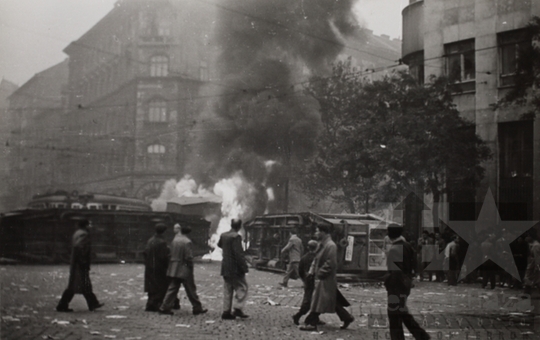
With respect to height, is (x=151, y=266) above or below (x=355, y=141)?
below

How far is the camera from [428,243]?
2072 cm

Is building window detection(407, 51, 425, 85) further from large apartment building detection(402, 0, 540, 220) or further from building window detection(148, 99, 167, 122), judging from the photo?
building window detection(148, 99, 167, 122)

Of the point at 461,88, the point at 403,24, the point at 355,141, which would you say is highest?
the point at 403,24

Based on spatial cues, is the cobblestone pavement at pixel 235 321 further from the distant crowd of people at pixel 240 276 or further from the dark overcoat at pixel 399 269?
the dark overcoat at pixel 399 269

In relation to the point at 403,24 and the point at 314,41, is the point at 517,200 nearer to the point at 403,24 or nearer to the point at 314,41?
the point at 403,24

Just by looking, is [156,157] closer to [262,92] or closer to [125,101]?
[125,101]

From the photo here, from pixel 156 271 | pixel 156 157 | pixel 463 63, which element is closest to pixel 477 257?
pixel 463 63

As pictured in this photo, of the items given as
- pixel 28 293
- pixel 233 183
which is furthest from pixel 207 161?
pixel 28 293

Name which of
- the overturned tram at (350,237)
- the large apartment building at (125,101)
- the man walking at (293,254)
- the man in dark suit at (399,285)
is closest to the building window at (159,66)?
the large apartment building at (125,101)

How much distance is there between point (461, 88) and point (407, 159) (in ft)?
16.2

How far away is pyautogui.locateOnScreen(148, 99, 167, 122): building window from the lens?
113ft

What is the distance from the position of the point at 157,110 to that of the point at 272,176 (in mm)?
7905

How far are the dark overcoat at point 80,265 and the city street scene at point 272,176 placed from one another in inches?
1.3

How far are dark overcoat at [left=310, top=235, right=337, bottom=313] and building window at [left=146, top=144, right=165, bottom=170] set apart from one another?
83.8 feet
